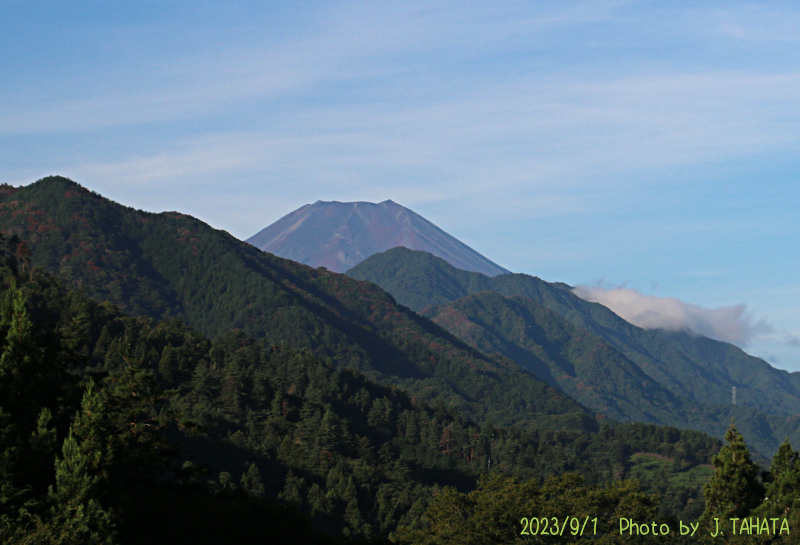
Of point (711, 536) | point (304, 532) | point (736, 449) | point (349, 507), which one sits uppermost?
point (736, 449)

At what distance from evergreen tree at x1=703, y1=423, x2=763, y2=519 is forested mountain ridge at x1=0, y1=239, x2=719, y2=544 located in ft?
20.8

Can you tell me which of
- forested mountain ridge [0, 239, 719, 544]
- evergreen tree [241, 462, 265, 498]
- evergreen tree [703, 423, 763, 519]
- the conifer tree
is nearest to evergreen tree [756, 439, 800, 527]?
evergreen tree [703, 423, 763, 519]

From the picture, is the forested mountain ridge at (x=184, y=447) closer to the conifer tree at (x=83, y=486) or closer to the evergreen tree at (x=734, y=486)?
the conifer tree at (x=83, y=486)

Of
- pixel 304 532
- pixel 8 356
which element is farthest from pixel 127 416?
pixel 304 532

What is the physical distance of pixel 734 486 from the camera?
66.1 metres

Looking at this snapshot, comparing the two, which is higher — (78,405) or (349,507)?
(78,405)

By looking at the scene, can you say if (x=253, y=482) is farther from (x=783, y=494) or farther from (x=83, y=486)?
(x=83, y=486)

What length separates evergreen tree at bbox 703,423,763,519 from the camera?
66188 mm

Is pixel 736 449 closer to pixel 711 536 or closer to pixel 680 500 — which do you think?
pixel 711 536

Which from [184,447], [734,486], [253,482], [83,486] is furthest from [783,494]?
[184,447]

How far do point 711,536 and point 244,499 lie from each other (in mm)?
31758

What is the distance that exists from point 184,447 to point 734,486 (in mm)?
84113

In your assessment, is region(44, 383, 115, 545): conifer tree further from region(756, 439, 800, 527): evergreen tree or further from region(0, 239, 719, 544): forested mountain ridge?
region(756, 439, 800, 527): evergreen tree

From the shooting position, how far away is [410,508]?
417 feet
